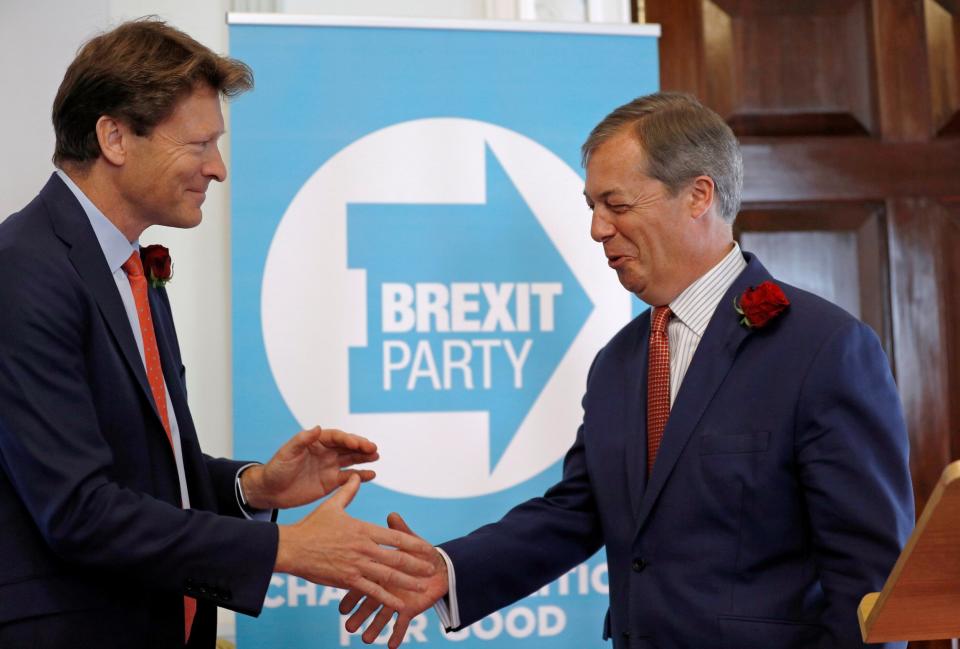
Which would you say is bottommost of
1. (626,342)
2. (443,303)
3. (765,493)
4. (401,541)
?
(401,541)

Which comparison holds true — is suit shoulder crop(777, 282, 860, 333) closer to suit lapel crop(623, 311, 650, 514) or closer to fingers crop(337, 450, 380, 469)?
suit lapel crop(623, 311, 650, 514)

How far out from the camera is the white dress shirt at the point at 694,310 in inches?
83.2

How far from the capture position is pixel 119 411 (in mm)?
1766

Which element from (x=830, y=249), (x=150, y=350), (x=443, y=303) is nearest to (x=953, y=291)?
(x=830, y=249)

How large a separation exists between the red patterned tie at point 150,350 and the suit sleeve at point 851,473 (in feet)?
3.58

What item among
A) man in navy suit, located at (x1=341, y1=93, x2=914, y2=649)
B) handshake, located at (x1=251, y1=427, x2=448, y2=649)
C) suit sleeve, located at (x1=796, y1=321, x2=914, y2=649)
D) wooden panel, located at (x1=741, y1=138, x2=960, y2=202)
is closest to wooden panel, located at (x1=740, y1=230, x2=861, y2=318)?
wooden panel, located at (x1=741, y1=138, x2=960, y2=202)

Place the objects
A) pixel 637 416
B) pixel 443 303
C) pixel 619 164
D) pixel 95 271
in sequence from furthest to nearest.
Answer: pixel 443 303 < pixel 619 164 < pixel 637 416 < pixel 95 271

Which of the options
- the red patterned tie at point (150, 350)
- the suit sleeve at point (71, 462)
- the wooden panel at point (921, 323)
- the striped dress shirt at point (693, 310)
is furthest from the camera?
the wooden panel at point (921, 323)

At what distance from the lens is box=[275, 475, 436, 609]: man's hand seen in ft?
6.12

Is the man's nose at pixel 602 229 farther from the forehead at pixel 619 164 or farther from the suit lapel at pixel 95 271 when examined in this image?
the suit lapel at pixel 95 271

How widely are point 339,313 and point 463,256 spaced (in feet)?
1.17

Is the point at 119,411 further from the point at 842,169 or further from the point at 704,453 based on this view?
the point at 842,169

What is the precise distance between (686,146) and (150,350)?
43.3 inches

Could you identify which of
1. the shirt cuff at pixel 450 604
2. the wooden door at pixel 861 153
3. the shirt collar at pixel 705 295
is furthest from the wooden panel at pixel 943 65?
the shirt cuff at pixel 450 604
